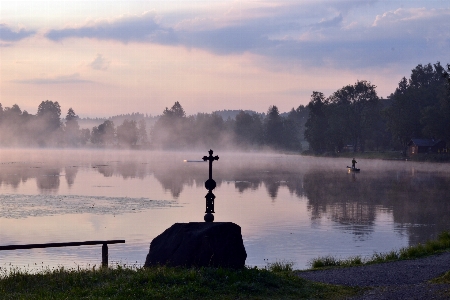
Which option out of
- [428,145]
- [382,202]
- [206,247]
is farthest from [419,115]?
[206,247]

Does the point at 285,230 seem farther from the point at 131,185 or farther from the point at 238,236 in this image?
the point at 131,185

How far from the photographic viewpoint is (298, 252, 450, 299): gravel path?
1605 centimetres

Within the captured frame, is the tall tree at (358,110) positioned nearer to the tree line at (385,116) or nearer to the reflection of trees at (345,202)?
the tree line at (385,116)

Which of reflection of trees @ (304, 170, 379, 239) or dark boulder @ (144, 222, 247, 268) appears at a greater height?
dark boulder @ (144, 222, 247, 268)

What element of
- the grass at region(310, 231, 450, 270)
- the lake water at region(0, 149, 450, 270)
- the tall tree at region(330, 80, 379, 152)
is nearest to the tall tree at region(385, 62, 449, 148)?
the tall tree at region(330, 80, 379, 152)

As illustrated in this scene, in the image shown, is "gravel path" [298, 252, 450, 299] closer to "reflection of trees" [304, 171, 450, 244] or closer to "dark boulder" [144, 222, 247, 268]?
"dark boulder" [144, 222, 247, 268]

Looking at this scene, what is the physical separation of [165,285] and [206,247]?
2.17 m

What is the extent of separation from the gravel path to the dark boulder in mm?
3375

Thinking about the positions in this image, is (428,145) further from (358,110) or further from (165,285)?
(165,285)

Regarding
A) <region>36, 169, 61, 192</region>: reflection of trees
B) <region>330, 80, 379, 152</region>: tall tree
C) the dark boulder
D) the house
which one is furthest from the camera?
<region>330, 80, 379, 152</region>: tall tree

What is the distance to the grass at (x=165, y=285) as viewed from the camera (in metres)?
14.6

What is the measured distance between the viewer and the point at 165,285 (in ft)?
49.4

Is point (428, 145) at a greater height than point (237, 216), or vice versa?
point (428, 145)

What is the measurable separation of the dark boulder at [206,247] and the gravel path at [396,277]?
3.38 metres
